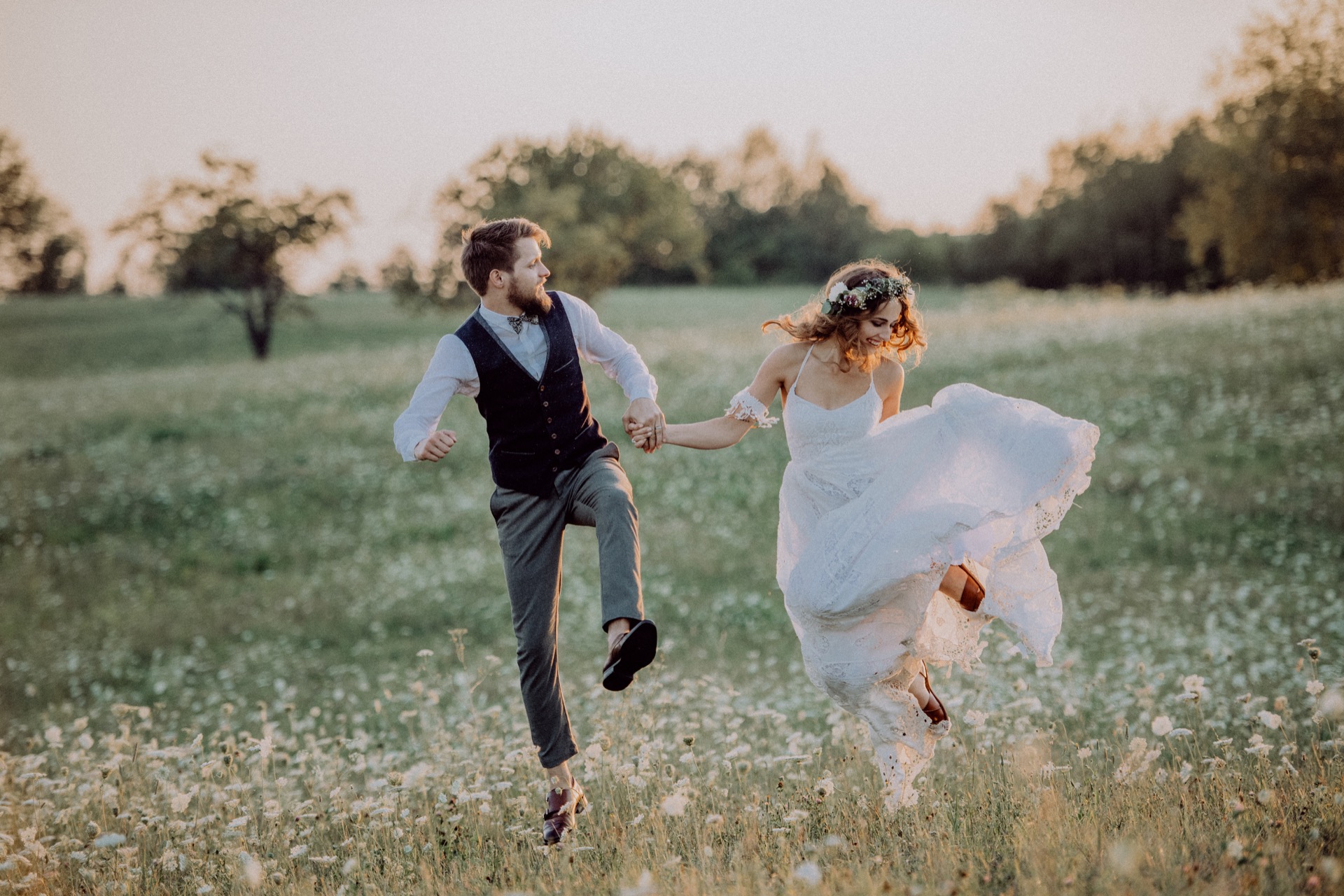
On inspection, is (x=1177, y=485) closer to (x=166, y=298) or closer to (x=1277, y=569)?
(x=1277, y=569)

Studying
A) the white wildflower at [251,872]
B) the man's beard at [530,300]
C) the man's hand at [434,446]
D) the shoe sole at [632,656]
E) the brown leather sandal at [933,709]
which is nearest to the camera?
the white wildflower at [251,872]

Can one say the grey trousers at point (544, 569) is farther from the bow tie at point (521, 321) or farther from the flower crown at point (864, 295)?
the flower crown at point (864, 295)

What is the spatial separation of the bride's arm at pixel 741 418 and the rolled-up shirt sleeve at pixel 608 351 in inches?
10.4

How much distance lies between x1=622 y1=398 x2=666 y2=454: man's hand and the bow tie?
630mm

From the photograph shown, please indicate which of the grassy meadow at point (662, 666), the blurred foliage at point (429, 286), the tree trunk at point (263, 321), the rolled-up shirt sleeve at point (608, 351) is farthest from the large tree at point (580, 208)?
the rolled-up shirt sleeve at point (608, 351)

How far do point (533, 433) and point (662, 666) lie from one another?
1.76 meters

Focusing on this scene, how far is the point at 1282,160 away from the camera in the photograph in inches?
1522

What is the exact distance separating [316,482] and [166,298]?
144 feet

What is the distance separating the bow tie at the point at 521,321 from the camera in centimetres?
489

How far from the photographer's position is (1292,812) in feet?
12.9

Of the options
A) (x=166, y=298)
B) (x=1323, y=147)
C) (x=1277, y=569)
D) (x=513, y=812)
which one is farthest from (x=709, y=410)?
(x=166, y=298)

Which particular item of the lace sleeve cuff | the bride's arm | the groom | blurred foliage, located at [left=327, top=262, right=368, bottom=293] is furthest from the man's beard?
blurred foliage, located at [left=327, top=262, right=368, bottom=293]

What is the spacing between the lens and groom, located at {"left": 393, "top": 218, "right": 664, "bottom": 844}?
480cm

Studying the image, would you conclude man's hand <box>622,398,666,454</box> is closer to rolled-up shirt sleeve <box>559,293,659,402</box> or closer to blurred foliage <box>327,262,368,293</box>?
rolled-up shirt sleeve <box>559,293,659,402</box>
